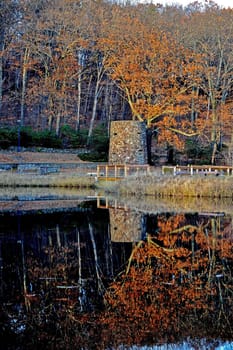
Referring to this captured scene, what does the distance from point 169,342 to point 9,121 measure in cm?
4803

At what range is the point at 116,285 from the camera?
11.6m

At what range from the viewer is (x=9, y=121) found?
54.7m

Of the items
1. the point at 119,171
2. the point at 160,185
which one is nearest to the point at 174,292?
the point at 160,185

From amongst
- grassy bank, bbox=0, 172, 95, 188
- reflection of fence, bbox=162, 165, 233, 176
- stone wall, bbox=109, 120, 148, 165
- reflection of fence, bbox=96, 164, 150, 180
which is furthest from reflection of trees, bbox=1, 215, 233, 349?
stone wall, bbox=109, 120, 148, 165

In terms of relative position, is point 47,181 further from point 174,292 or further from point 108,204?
point 174,292

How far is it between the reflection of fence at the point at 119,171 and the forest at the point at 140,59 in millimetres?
5368

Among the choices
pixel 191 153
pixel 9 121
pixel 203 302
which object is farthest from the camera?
pixel 9 121

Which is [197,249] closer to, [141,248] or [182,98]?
[141,248]

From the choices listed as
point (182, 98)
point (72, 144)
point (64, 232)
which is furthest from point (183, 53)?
point (64, 232)

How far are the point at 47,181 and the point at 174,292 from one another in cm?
2368

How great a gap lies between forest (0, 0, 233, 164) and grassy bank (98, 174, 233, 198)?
517 inches

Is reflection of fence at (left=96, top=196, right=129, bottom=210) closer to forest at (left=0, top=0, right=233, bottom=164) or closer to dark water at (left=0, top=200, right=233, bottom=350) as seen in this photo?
dark water at (left=0, top=200, right=233, bottom=350)

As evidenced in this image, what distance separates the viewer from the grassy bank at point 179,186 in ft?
90.9

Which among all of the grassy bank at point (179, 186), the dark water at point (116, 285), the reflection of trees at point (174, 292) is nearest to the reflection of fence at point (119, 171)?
the grassy bank at point (179, 186)
